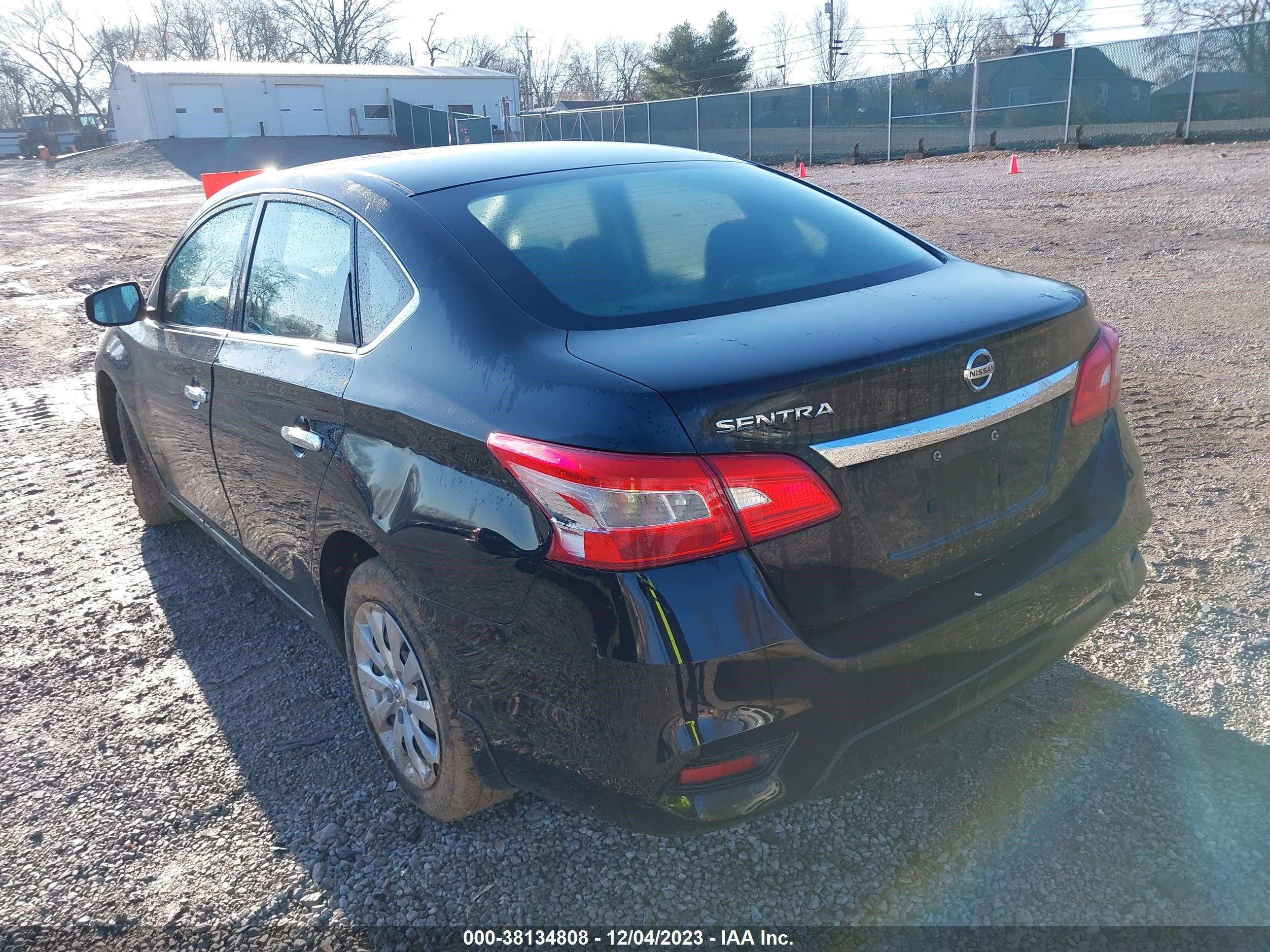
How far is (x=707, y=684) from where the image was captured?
1876 mm

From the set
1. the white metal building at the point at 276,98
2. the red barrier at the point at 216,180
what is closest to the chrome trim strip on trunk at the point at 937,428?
the red barrier at the point at 216,180

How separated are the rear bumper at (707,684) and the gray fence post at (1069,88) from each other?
1066 inches

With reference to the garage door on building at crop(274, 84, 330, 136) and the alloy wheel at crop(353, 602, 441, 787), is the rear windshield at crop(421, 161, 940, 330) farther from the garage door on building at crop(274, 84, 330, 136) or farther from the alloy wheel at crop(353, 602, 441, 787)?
the garage door on building at crop(274, 84, 330, 136)

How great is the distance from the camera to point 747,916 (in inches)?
89.8

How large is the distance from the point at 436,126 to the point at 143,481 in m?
45.1

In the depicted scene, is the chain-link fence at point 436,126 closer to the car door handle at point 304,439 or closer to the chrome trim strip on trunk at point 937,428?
the car door handle at point 304,439

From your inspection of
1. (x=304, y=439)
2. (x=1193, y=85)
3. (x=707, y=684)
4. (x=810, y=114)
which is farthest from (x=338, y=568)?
(x=810, y=114)

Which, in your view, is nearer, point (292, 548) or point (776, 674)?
point (776, 674)

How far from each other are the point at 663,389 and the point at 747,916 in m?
1.25

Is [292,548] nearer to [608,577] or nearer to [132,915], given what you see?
[132,915]

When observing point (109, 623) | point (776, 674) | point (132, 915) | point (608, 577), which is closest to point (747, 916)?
point (776, 674)

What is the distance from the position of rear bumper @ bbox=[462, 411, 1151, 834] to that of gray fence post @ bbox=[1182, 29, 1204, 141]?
25.7 metres

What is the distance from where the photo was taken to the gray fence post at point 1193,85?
2314 centimetres

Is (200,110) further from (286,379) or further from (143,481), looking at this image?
(286,379)
